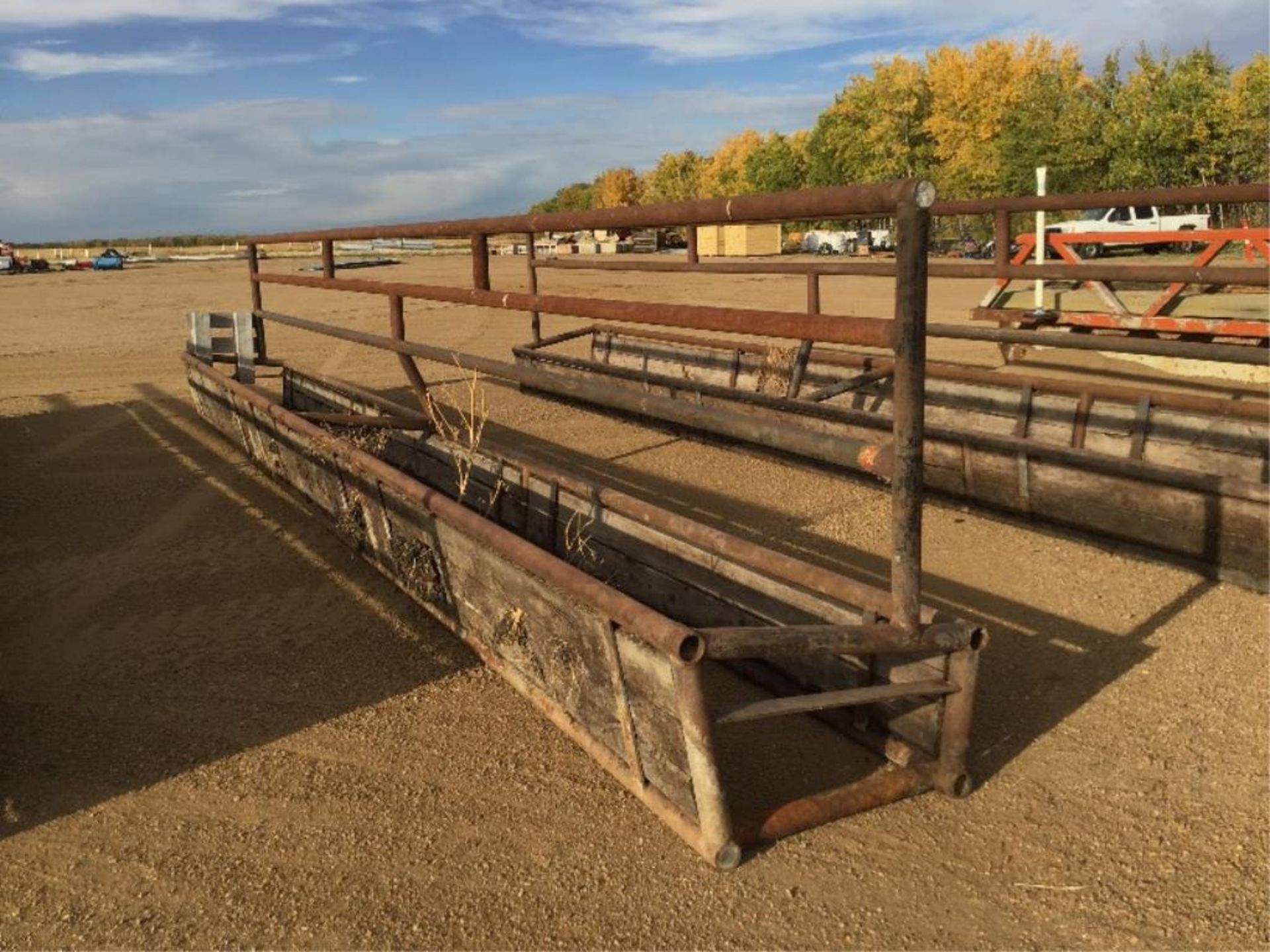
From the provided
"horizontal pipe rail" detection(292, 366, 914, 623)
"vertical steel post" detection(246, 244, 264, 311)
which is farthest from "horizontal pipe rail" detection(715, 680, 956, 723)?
"vertical steel post" detection(246, 244, 264, 311)

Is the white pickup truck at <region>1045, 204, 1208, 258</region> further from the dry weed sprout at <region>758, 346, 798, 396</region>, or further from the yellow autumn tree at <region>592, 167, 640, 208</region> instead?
the yellow autumn tree at <region>592, 167, 640, 208</region>

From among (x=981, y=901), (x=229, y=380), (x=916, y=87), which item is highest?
(x=916, y=87)

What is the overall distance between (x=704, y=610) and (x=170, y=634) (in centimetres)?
221

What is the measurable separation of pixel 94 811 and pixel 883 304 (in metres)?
17.3

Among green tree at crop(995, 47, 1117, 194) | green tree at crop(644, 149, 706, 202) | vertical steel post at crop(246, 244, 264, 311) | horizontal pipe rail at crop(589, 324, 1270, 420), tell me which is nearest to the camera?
horizontal pipe rail at crop(589, 324, 1270, 420)

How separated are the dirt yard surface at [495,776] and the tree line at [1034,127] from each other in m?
28.3

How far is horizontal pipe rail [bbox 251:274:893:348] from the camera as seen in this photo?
8.04 feet

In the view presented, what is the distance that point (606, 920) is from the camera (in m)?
2.31

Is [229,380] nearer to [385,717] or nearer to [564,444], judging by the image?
[564,444]

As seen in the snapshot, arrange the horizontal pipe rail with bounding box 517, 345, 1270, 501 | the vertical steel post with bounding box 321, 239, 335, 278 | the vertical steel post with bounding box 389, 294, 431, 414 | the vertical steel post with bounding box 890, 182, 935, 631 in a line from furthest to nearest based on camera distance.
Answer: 1. the vertical steel post with bounding box 321, 239, 335, 278
2. the vertical steel post with bounding box 389, 294, 431, 414
3. the horizontal pipe rail with bounding box 517, 345, 1270, 501
4. the vertical steel post with bounding box 890, 182, 935, 631


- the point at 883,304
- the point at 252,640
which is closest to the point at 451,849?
the point at 252,640

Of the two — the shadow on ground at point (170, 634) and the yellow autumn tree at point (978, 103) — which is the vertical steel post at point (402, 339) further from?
the yellow autumn tree at point (978, 103)

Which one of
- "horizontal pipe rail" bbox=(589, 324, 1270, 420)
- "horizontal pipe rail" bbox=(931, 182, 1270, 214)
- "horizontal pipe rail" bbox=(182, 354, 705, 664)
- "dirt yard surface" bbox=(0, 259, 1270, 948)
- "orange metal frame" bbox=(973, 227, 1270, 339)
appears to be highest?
"horizontal pipe rail" bbox=(931, 182, 1270, 214)

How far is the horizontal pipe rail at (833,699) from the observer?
2.45m
